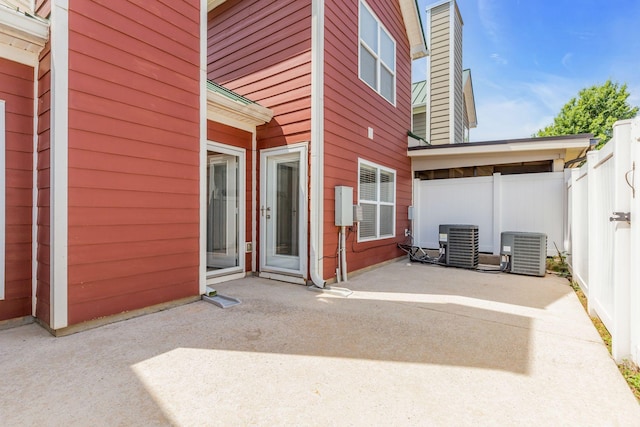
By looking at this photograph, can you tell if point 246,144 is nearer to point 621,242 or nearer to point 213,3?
point 213,3

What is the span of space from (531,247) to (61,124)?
21.2 ft

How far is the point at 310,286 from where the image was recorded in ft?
14.3

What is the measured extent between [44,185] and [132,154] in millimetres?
729

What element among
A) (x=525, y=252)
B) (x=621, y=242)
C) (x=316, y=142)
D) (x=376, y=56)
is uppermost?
(x=376, y=56)

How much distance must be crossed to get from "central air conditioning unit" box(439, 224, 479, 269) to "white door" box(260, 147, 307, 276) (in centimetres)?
312

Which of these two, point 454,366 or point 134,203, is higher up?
point 134,203

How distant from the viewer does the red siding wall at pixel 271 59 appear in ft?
14.7

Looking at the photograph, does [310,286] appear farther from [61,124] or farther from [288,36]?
[288,36]

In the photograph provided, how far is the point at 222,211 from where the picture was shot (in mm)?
4957

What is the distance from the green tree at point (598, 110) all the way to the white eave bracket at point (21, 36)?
20.3 meters

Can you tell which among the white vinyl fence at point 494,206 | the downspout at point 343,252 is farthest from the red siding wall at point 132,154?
the white vinyl fence at point 494,206

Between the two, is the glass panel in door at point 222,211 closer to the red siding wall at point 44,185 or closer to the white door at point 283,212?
the white door at point 283,212

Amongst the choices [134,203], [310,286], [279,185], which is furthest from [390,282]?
[134,203]

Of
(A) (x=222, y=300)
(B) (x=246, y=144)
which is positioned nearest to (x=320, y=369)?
(A) (x=222, y=300)
